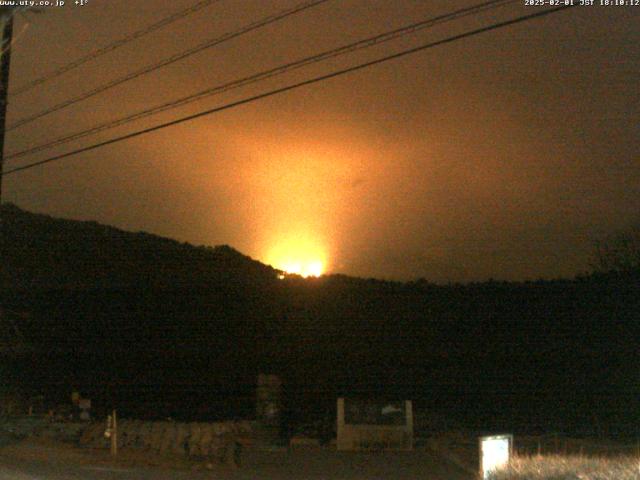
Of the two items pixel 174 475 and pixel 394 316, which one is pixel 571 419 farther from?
pixel 174 475

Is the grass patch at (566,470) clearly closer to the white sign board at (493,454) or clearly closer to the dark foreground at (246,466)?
the white sign board at (493,454)

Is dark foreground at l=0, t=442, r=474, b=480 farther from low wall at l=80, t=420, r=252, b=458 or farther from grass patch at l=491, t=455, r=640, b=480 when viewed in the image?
grass patch at l=491, t=455, r=640, b=480

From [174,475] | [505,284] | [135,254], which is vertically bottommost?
[174,475]

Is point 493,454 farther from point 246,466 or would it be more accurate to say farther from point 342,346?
point 342,346

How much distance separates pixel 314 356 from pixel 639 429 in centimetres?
1192

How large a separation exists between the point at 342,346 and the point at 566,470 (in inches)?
818

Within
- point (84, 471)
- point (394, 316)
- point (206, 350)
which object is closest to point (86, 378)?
point (206, 350)

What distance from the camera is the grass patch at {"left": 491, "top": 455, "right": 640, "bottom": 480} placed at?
391 inches

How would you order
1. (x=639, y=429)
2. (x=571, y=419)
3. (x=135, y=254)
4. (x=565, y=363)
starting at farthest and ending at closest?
(x=135, y=254) < (x=565, y=363) < (x=571, y=419) < (x=639, y=429)

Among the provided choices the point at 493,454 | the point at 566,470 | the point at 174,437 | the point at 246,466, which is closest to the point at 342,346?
the point at 174,437

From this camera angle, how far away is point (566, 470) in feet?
34.9

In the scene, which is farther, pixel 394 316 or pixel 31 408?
pixel 394 316

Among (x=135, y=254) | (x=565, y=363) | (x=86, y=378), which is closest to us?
(x=565, y=363)

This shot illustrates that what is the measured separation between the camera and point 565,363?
2794cm
